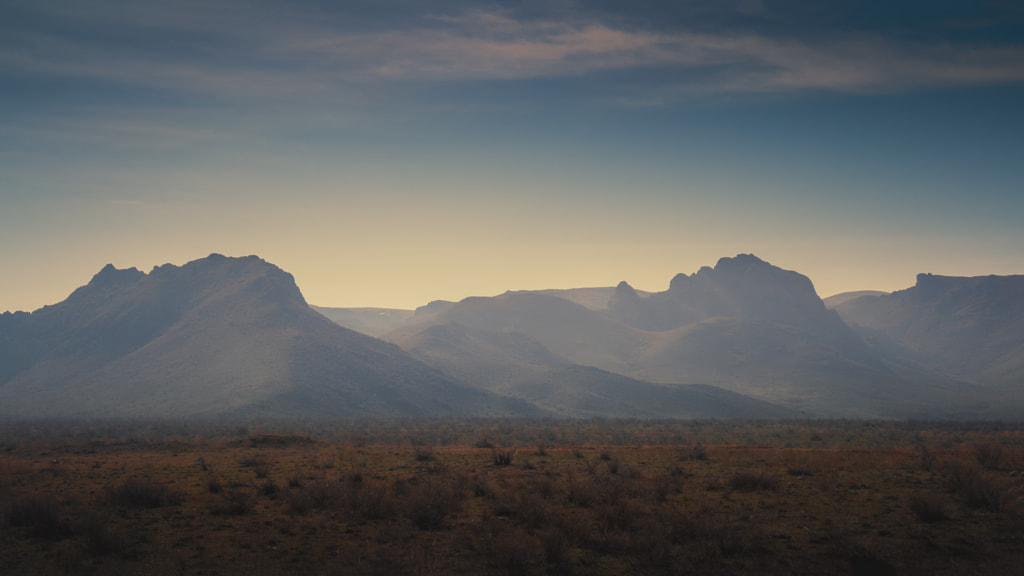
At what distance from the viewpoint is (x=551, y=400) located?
158 m

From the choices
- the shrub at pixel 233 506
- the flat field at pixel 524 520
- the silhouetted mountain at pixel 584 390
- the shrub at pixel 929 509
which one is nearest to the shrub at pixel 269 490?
the flat field at pixel 524 520

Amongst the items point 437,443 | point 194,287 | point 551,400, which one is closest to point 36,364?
point 194,287

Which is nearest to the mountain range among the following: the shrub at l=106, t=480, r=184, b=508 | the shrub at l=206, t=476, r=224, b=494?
the shrub at l=206, t=476, r=224, b=494

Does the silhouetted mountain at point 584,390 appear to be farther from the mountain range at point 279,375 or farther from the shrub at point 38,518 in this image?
the shrub at point 38,518

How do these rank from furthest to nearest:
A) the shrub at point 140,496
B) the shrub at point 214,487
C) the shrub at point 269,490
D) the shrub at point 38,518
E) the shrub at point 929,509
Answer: the shrub at point 214,487
the shrub at point 269,490
the shrub at point 140,496
the shrub at point 929,509
the shrub at point 38,518

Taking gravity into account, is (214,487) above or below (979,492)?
below

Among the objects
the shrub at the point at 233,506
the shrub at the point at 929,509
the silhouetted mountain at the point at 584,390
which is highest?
the shrub at the point at 929,509

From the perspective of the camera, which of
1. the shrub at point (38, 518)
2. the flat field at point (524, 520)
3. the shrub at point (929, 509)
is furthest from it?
the shrub at point (929, 509)

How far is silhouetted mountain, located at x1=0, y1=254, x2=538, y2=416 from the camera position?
127 m

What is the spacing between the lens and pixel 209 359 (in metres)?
146

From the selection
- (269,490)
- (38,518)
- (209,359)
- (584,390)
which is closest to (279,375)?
(209,359)

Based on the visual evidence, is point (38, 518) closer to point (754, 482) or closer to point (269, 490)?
point (269, 490)

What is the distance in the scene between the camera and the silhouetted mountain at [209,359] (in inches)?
5005

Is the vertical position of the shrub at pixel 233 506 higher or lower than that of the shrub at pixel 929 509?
lower
